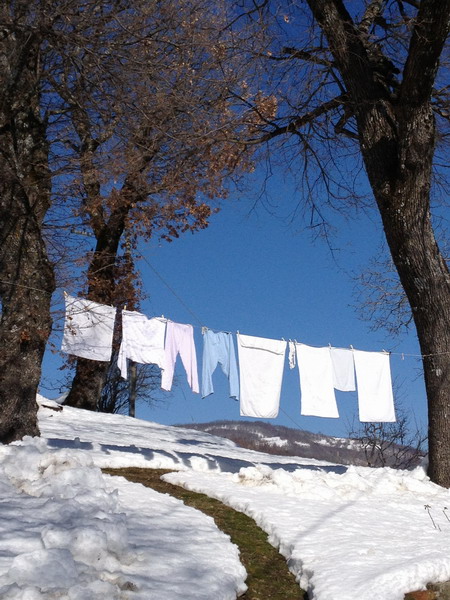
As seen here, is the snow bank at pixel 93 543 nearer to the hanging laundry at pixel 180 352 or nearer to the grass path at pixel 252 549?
the grass path at pixel 252 549

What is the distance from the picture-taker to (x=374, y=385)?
10.4 metres

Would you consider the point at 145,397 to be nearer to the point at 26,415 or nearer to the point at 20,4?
the point at 26,415

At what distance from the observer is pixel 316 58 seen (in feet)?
29.8

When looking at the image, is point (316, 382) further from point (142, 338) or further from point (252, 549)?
point (252, 549)

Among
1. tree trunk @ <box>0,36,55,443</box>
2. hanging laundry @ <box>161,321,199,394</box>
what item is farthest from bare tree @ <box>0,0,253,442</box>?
hanging laundry @ <box>161,321,199,394</box>

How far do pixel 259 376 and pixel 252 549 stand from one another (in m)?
4.74

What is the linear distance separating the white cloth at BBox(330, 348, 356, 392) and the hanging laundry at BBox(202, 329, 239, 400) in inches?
63.1

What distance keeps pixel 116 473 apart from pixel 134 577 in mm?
3993

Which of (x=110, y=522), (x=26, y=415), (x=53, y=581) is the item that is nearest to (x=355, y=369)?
(x=26, y=415)

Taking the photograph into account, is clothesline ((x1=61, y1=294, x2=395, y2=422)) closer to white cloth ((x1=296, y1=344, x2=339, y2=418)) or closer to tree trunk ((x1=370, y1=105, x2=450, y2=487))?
white cloth ((x1=296, y1=344, x2=339, y2=418))

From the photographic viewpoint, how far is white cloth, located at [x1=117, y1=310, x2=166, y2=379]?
1030 cm

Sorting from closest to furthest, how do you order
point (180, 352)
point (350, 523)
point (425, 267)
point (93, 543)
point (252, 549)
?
point (93, 543)
point (252, 549)
point (350, 523)
point (425, 267)
point (180, 352)

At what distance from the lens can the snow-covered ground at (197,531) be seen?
11.2 ft

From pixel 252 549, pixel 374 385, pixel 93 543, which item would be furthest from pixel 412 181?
pixel 93 543
